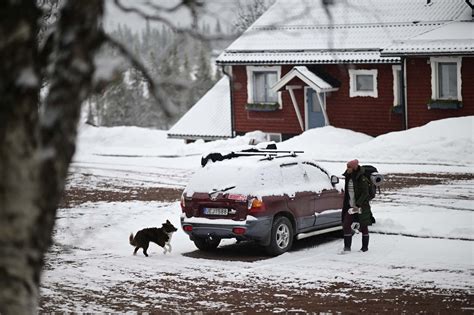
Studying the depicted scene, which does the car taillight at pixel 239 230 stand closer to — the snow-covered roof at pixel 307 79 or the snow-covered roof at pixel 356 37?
the snow-covered roof at pixel 356 37

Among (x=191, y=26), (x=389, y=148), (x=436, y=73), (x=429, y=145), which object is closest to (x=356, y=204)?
(x=191, y=26)

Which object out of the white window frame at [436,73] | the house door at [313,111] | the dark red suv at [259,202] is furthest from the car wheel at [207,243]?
the house door at [313,111]

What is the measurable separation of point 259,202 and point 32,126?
37.0 ft

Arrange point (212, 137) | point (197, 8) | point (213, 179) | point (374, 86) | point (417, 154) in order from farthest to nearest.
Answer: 1. point (212, 137)
2. point (374, 86)
3. point (417, 154)
4. point (213, 179)
5. point (197, 8)

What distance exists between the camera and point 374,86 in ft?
120

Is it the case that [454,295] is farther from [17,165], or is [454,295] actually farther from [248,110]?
[248,110]

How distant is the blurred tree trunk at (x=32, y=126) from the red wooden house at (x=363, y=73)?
94.4ft

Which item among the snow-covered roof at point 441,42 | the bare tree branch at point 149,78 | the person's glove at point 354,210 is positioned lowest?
the person's glove at point 354,210

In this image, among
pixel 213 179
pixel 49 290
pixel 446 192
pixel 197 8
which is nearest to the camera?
pixel 197 8

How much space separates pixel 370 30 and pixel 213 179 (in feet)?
79.5

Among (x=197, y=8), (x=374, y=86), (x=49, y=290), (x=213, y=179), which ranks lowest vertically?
(x=49, y=290)

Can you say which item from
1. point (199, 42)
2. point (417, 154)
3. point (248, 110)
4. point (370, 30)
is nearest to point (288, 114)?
point (248, 110)

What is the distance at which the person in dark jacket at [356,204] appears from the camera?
15688 mm

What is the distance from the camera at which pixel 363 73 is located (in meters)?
36.8
